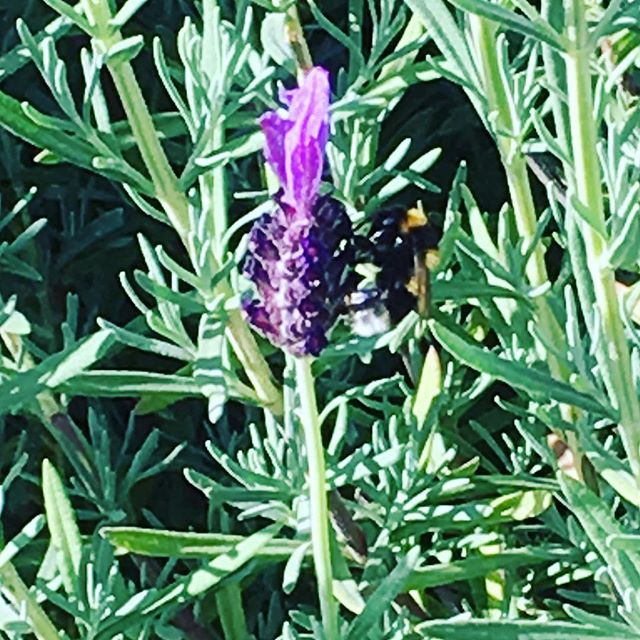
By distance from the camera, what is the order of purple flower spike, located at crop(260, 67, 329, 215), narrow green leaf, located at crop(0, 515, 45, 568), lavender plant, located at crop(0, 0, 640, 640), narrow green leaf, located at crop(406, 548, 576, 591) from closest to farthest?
1. purple flower spike, located at crop(260, 67, 329, 215)
2. lavender plant, located at crop(0, 0, 640, 640)
3. narrow green leaf, located at crop(0, 515, 45, 568)
4. narrow green leaf, located at crop(406, 548, 576, 591)

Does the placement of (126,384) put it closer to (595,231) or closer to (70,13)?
(70,13)

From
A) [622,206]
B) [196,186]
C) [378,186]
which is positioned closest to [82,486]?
[196,186]

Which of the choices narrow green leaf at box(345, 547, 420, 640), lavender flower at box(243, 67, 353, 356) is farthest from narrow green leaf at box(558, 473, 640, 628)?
lavender flower at box(243, 67, 353, 356)

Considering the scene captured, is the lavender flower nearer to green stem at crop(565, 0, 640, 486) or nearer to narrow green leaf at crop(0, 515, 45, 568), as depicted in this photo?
green stem at crop(565, 0, 640, 486)

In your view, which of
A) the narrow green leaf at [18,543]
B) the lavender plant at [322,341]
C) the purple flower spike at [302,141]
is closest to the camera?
the purple flower spike at [302,141]

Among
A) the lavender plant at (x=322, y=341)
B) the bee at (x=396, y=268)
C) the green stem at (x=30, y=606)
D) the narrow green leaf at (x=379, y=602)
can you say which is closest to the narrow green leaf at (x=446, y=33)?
the lavender plant at (x=322, y=341)

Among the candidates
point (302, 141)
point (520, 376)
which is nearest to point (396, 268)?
point (520, 376)

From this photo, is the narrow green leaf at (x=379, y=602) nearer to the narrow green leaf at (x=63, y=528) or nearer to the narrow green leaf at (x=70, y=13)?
the narrow green leaf at (x=63, y=528)

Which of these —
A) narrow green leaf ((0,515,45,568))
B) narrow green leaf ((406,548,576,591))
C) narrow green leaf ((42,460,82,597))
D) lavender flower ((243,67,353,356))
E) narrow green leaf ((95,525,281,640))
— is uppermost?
lavender flower ((243,67,353,356))
